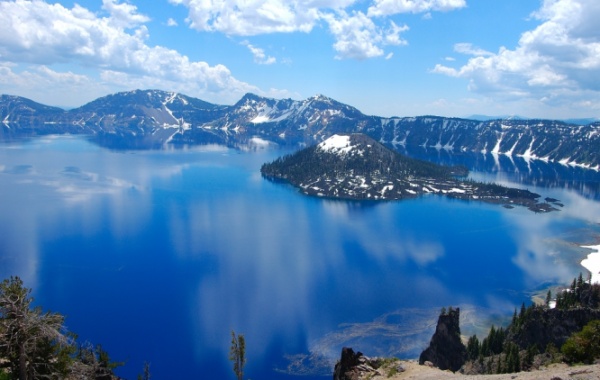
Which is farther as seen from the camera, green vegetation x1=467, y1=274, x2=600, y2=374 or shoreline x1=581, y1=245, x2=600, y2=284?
shoreline x1=581, y1=245, x2=600, y2=284

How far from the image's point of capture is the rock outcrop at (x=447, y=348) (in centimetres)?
7006

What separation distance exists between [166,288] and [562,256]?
378 feet

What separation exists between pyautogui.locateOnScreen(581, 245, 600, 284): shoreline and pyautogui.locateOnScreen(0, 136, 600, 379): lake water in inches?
96.8

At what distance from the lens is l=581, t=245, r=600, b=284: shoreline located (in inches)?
4614

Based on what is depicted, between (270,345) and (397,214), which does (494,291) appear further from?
(397,214)

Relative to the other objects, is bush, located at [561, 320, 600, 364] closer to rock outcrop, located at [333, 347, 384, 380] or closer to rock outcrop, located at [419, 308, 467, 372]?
rock outcrop, located at [333, 347, 384, 380]

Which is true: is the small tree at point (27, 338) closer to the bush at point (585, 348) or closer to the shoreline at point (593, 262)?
the bush at point (585, 348)

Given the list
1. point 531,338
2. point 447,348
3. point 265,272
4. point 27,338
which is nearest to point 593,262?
point 531,338

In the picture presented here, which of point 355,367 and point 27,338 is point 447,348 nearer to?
point 355,367

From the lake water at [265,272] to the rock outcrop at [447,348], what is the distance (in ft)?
25.7

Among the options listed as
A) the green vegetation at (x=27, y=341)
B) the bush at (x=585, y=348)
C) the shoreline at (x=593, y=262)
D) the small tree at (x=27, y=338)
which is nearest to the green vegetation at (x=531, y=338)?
the bush at (x=585, y=348)

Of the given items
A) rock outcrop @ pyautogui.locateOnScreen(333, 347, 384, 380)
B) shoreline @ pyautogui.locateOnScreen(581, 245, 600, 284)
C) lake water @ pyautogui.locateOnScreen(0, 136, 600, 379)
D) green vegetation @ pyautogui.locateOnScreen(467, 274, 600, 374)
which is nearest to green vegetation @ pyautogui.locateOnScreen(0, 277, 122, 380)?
rock outcrop @ pyautogui.locateOnScreen(333, 347, 384, 380)

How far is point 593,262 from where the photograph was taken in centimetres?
12700

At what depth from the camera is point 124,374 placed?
7119 centimetres
